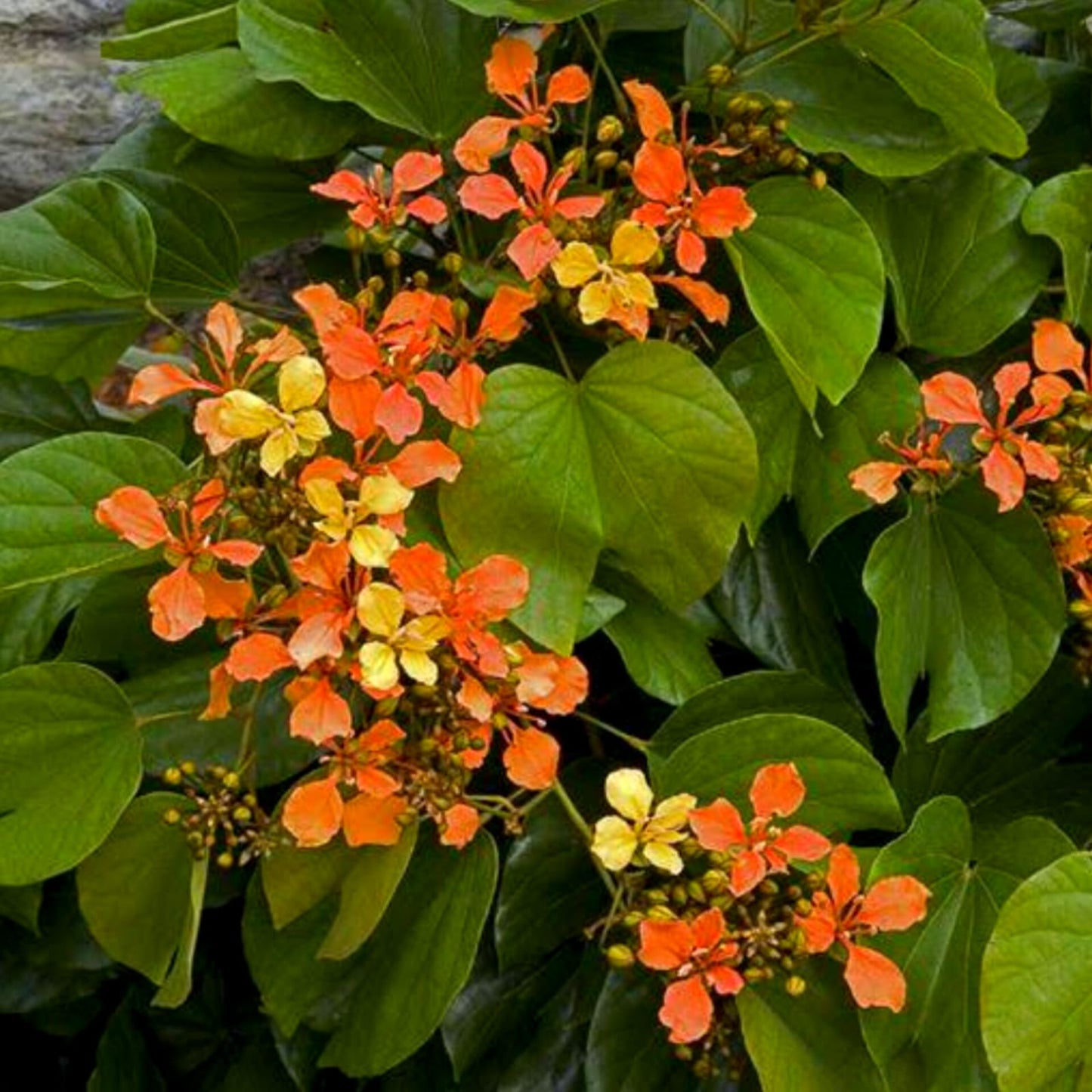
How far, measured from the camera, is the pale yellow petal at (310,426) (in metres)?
0.88

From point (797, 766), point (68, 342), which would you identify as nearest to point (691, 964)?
point (797, 766)

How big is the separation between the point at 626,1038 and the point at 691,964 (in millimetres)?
181

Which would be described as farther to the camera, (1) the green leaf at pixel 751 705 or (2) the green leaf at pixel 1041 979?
(1) the green leaf at pixel 751 705

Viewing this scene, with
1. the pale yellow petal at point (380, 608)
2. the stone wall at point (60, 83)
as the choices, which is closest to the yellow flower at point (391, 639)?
the pale yellow petal at point (380, 608)

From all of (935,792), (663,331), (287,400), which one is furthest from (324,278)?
(935,792)

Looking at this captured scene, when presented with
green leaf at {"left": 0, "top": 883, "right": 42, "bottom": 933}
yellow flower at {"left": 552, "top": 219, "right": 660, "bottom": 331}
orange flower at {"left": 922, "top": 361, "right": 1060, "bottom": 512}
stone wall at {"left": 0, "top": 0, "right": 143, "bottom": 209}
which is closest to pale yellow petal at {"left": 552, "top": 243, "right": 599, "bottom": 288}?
yellow flower at {"left": 552, "top": 219, "right": 660, "bottom": 331}

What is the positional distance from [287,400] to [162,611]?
0.40 ft

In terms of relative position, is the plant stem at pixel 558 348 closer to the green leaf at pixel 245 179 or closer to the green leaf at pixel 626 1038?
the green leaf at pixel 245 179

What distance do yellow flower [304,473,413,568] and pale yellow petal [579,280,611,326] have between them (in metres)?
0.15

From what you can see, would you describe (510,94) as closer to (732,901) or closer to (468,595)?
(468,595)

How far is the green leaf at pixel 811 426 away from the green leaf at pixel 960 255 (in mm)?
52

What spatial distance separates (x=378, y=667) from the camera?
2.79 feet

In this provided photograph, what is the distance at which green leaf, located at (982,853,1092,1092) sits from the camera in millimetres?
957

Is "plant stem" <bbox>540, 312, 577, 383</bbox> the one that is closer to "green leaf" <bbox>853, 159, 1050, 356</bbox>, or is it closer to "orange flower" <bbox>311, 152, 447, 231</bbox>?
"orange flower" <bbox>311, 152, 447, 231</bbox>
